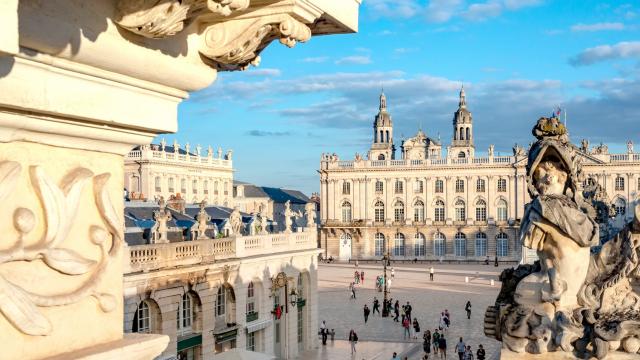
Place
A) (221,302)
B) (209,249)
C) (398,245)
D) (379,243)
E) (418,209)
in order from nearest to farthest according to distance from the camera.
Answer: (209,249), (221,302), (398,245), (418,209), (379,243)

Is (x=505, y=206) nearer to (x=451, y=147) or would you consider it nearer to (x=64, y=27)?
(x=451, y=147)

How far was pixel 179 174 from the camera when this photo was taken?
80.7 meters

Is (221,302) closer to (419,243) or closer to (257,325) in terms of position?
(257,325)

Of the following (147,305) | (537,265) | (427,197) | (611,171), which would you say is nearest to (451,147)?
(427,197)

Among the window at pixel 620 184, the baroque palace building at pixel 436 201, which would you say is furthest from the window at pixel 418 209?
the window at pixel 620 184

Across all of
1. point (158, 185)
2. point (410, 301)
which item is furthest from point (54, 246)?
point (158, 185)

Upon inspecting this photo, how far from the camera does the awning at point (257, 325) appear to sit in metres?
23.2

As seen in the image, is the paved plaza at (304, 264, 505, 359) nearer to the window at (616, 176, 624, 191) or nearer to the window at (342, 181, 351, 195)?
the window at (342, 181, 351, 195)

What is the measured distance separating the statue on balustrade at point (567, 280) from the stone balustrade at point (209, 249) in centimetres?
1260

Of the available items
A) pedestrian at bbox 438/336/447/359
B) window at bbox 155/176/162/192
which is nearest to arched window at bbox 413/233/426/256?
window at bbox 155/176/162/192

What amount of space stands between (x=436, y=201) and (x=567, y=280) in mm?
77775

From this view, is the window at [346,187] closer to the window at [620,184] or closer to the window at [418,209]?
the window at [418,209]

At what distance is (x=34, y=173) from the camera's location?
2.39 meters

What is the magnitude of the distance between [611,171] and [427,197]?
1961cm
